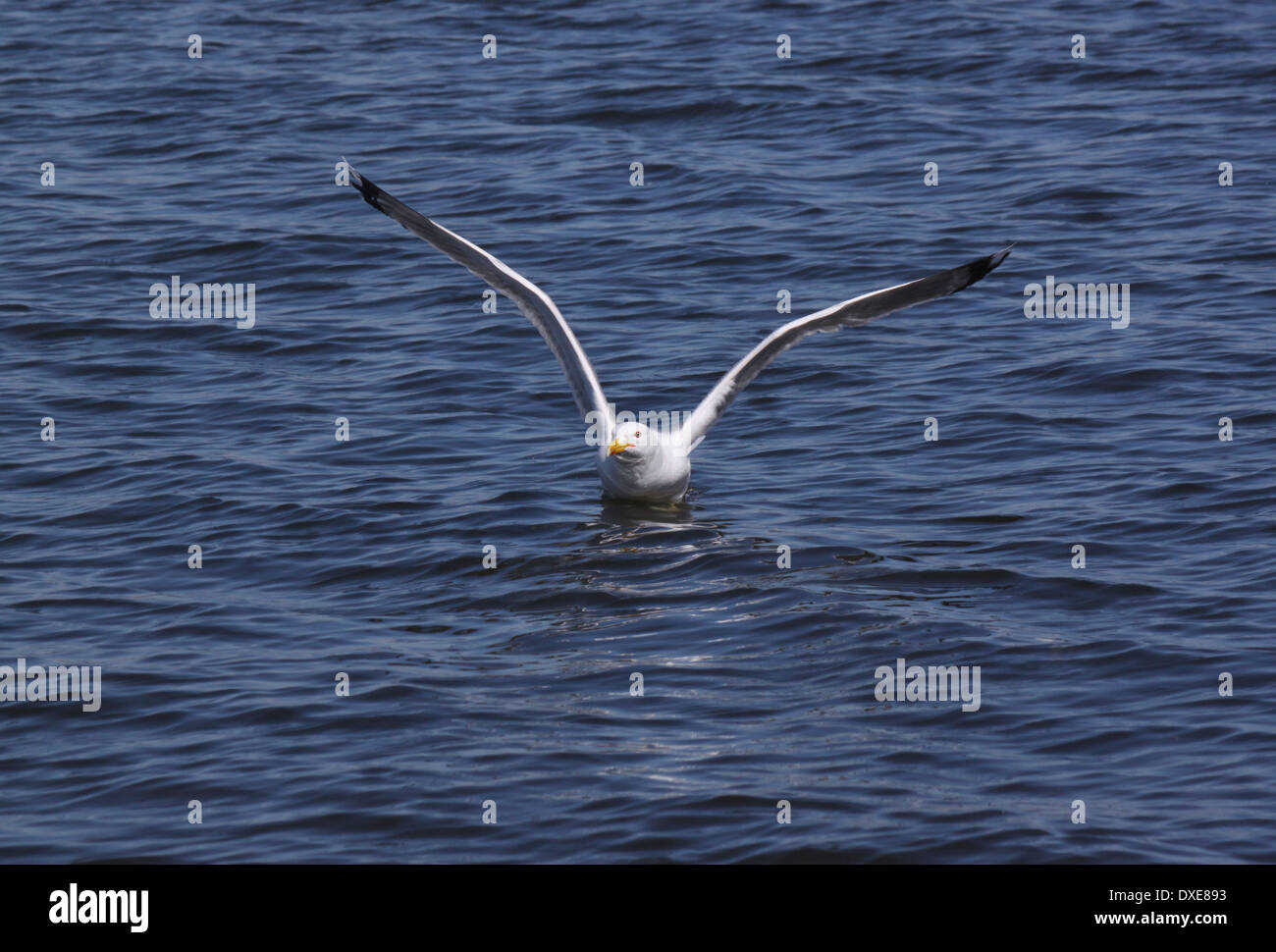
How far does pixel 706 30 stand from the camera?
2742 cm

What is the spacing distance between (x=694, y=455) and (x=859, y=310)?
269cm

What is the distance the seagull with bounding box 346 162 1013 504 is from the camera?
1305 centimetres

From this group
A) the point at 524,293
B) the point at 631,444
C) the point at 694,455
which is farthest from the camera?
the point at 694,455

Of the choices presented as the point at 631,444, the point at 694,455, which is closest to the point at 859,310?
the point at 631,444

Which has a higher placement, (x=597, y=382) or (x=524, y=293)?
(x=524, y=293)

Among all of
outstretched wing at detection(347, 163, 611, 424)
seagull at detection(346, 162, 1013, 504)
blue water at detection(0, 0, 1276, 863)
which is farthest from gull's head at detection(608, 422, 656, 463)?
blue water at detection(0, 0, 1276, 863)

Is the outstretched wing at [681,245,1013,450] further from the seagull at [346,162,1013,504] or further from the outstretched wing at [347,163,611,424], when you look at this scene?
the outstretched wing at [347,163,611,424]

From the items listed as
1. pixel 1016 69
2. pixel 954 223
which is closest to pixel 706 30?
pixel 1016 69

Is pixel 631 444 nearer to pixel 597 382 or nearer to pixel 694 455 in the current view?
pixel 597 382

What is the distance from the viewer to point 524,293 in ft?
45.3

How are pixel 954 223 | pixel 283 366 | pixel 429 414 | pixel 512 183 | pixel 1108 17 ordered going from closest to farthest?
1. pixel 429 414
2. pixel 283 366
3. pixel 954 223
4. pixel 512 183
5. pixel 1108 17
